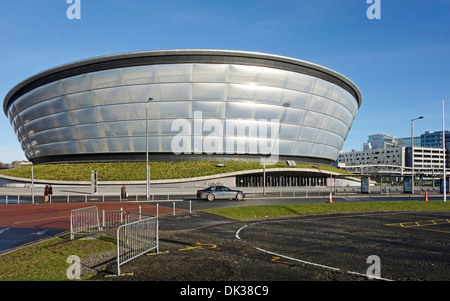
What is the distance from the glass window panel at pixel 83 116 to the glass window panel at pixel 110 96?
225 cm

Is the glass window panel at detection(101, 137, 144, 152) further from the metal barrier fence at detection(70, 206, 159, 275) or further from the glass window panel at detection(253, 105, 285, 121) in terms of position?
the metal barrier fence at detection(70, 206, 159, 275)

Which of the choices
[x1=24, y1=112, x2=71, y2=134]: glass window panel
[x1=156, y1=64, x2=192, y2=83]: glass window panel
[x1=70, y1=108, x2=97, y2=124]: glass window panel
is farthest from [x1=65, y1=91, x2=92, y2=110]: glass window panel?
[x1=156, y1=64, x2=192, y2=83]: glass window panel

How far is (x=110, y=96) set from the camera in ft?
177

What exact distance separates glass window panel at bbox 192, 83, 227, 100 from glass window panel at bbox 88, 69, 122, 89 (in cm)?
1322

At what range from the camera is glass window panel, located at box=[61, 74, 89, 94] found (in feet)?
181

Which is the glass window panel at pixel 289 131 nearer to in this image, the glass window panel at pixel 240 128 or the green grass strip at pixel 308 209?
the glass window panel at pixel 240 128

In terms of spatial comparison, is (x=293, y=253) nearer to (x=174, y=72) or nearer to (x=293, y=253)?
(x=293, y=253)

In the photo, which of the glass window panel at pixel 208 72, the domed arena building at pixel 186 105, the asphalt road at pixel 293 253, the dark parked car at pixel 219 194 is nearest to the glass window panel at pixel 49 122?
the domed arena building at pixel 186 105

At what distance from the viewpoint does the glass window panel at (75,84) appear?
181 ft

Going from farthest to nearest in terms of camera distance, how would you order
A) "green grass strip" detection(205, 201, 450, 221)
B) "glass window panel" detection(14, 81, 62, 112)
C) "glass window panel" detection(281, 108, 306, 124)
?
"glass window panel" detection(14, 81, 62, 112), "glass window panel" detection(281, 108, 306, 124), "green grass strip" detection(205, 201, 450, 221)

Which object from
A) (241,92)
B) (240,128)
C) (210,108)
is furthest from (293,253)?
(241,92)

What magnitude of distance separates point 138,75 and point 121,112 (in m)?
7.04
